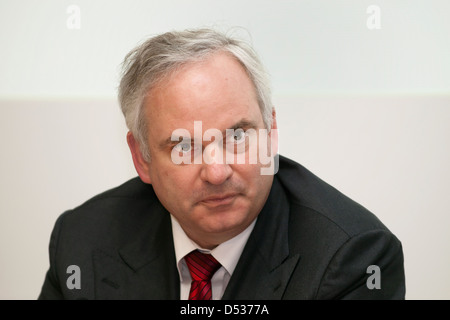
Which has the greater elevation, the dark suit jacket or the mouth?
the mouth

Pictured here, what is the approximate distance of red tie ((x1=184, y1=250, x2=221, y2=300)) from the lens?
2.22 m

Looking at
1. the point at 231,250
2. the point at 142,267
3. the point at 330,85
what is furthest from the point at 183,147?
the point at 330,85

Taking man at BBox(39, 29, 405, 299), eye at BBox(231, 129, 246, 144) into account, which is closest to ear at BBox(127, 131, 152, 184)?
man at BBox(39, 29, 405, 299)

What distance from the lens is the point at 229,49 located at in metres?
2.09

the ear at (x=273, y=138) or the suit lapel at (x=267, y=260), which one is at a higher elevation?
the ear at (x=273, y=138)

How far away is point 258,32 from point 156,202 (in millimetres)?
856

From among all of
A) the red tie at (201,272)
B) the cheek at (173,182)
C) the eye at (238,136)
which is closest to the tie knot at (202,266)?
the red tie at (201,272)

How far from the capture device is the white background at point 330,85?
8.31 feet

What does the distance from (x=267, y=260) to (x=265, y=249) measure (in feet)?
0.15

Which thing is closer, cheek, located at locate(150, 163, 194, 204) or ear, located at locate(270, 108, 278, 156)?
cheek, located at locate(150, 163, 194, 204)

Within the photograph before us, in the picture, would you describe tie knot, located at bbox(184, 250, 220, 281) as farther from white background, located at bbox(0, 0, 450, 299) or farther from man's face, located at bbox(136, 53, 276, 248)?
white background, located at bbox(0, 0, 450, 299)

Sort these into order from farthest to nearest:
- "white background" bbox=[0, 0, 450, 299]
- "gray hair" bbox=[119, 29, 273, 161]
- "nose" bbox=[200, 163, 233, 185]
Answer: "white background" bbox=[0, 0, 450, 299] < "gray hair" bbox=[119, 29, 273, 161] < "nose" bbox=[200, 163, 233, 185]

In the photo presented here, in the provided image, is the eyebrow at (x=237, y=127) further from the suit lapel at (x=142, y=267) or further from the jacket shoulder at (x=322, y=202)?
the suit lapel at (x=142, y=267)

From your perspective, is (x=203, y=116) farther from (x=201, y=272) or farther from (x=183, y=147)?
(x=201, y=272)
